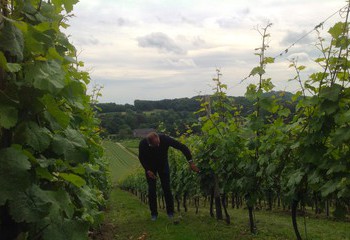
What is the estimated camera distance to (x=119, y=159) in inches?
2373

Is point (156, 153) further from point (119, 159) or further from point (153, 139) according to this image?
point (119, 159)

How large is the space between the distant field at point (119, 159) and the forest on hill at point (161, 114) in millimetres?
2641

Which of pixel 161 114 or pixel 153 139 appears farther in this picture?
pixel 161 114

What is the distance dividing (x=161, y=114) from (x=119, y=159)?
2129 cm

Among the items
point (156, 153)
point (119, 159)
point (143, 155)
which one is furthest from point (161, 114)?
point (156, 153)

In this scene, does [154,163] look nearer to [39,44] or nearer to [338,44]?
[338,44]

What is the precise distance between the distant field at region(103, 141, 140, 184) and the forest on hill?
8.66ft

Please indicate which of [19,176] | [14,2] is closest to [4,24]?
[14,2]

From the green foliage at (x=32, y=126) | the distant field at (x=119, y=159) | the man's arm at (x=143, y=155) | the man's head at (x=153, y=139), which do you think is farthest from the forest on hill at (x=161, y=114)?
the green foliage at (x=32, y=126)

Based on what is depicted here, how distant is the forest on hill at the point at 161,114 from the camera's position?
8.28 meters

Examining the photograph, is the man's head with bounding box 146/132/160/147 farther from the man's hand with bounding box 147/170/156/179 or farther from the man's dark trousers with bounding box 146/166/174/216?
the man's dark trousers with bounding box 146/166/174/216

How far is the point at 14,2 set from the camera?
7.32ft

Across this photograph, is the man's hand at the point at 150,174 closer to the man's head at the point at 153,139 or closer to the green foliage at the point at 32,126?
the man's head at the point at 153,139

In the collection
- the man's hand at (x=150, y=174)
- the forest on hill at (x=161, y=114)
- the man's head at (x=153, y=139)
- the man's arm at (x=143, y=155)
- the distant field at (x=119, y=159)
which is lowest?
the distant field at (x=119, y=159)
